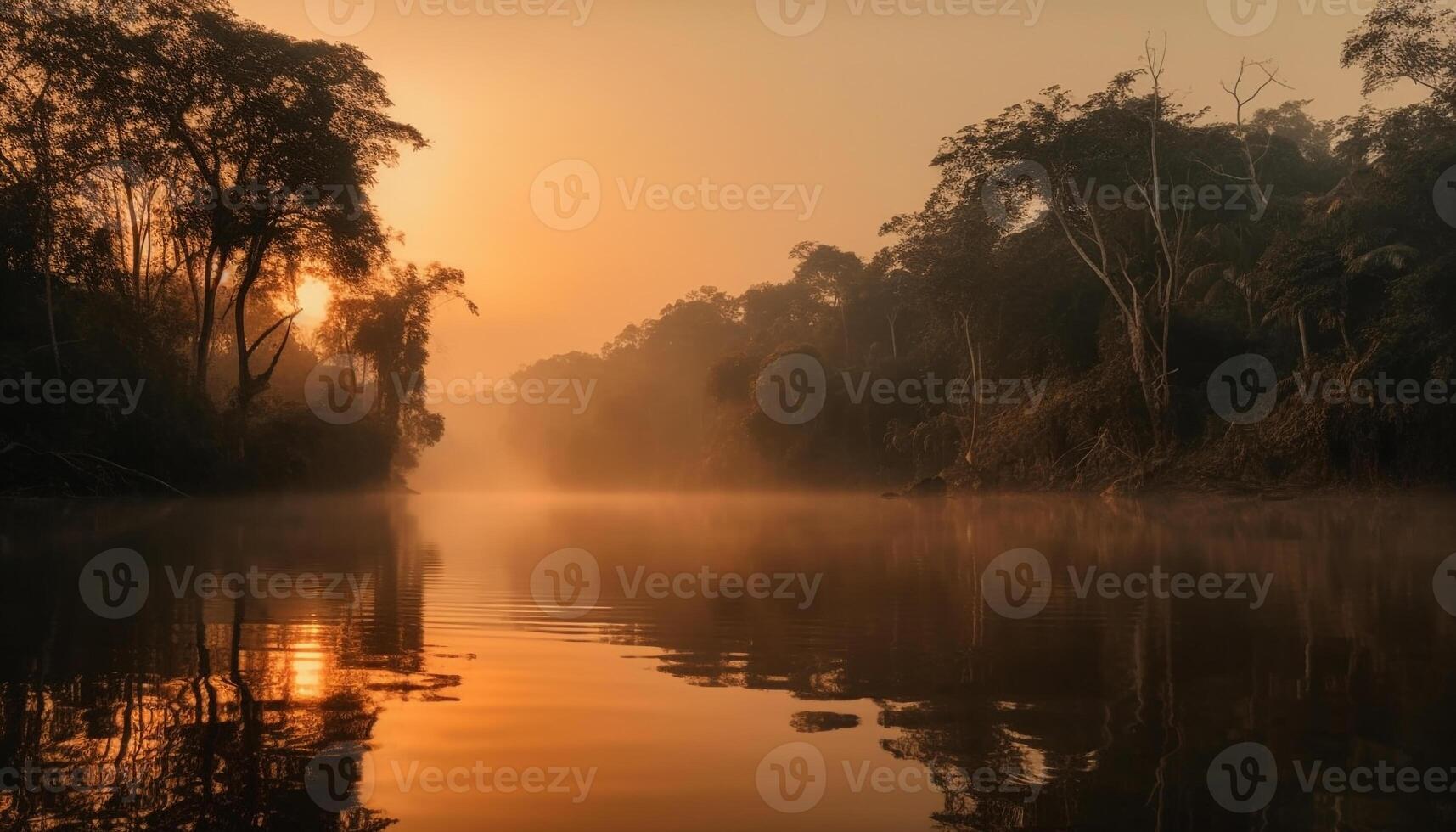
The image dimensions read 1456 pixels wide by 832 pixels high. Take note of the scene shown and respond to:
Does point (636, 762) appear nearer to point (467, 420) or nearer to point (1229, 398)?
point (1229, 398)

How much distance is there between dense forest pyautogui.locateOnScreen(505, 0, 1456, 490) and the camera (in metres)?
30.4

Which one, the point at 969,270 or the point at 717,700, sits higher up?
the point at 969,270

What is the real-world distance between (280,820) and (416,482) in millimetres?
146078

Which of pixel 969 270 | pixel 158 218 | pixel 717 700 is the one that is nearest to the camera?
pixel 717 700

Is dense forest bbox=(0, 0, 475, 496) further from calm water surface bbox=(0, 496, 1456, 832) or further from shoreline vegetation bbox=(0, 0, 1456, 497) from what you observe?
calm water surface bbox=(0, 496, 1456, 832)

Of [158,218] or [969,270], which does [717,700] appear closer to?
[158,218]

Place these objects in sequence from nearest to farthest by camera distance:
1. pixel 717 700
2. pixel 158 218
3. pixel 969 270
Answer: pixel 717 700, pixel 158 218, pixel 969 270

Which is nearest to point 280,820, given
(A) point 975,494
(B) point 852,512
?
(B) point 852,512

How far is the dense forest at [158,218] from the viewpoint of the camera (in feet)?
86.0

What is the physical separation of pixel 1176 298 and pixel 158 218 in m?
38.3

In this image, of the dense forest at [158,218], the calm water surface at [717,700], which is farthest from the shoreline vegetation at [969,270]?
the calm water surface at [717,700]

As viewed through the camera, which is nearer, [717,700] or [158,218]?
[717,700]

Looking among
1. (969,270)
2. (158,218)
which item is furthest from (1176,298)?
(158,218)

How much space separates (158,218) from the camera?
128 feet
